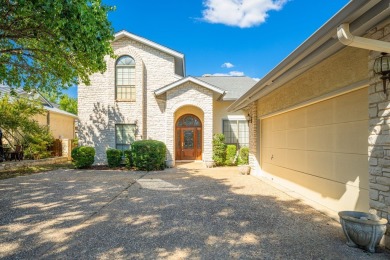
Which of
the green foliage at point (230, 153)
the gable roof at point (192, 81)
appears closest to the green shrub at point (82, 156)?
the gable roof at point (192, 81)

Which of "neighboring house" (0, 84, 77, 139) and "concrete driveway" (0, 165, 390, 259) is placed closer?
"concrete driveway" (0, 165, 390, 259)

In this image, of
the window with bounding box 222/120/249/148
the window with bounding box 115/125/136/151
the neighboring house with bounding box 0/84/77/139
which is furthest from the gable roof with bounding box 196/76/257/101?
the neighboring house with bounding box 0/84/77/139

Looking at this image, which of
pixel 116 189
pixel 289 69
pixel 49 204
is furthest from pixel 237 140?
pixel 49 204

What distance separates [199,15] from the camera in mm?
17734

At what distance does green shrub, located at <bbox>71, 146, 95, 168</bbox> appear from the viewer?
41.8 feet

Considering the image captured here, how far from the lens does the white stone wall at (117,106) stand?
14320 millimetres

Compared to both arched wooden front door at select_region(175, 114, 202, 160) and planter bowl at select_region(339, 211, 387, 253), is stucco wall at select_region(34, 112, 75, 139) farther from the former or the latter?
planter bowl at select_region(339, 211, 387, 253)

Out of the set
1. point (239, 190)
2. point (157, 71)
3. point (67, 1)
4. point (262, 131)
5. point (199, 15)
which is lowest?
point (239, 190)

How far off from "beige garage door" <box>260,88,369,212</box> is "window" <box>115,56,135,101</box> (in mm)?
9555

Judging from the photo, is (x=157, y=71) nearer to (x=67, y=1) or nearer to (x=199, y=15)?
(x=199, y=15)

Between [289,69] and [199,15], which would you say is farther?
[199,15]

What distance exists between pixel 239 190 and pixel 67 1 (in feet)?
23.0

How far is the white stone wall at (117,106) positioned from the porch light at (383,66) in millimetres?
12093

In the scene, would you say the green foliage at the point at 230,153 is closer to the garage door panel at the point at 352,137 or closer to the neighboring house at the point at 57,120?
the garage door panel at the point at 352,137
